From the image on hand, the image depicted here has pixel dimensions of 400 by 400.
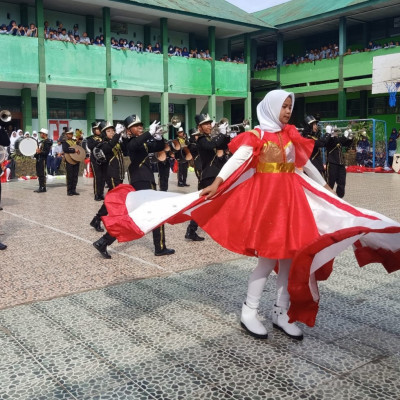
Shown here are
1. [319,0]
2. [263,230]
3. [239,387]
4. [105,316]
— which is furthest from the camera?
[319,0]

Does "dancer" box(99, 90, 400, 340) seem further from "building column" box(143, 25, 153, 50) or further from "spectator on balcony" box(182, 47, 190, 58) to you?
"building column" box(143, 25, 153, 50)

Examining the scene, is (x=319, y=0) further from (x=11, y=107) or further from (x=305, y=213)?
(x=305, y=213)

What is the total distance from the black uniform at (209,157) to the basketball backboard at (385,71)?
16251mm

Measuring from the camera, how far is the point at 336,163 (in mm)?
10766

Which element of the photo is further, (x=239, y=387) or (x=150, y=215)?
(x=150, y=215)

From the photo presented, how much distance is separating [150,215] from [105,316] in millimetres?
940

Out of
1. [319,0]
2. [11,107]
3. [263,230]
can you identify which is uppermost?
[319,0]

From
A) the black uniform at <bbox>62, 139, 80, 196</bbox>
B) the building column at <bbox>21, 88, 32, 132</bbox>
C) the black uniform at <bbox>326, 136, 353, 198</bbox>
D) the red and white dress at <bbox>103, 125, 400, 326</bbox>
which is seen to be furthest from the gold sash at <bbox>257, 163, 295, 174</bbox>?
the building column at <bbox>21, 88, 32, 132</bbox>

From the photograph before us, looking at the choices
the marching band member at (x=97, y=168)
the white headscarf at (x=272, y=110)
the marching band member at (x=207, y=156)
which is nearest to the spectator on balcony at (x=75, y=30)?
the marching band member at (x=97, y=168)

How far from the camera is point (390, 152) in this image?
2391cm

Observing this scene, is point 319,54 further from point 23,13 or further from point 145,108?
point 23,13

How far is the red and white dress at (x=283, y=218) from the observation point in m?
3.24

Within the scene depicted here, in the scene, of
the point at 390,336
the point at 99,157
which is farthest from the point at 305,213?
the point at 99,157

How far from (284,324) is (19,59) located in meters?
21.3
